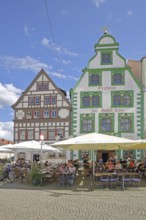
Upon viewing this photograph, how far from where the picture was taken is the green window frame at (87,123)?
34594mm

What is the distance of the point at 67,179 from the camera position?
17.4 m

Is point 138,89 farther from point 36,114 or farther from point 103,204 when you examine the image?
point 103,204

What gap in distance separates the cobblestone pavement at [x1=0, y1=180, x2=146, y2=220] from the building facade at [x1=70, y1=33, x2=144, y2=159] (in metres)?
18.5

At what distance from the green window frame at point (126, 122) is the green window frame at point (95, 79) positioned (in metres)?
3.95

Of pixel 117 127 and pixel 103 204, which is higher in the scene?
pixel 117 127

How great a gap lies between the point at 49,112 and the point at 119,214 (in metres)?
28.1

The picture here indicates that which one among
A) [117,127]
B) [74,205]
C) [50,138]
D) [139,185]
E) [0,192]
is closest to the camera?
[74,205]

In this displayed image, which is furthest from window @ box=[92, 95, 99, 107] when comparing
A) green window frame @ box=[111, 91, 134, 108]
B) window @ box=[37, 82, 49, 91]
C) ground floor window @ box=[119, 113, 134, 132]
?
window @ box=[37, 82, 49, 91]

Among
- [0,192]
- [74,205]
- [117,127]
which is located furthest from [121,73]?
[74,205]

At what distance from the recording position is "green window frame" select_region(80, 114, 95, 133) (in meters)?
34.6

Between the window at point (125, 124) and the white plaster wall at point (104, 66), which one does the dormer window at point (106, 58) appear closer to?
the white plaster wall at point (104, 66)

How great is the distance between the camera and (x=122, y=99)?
113ft

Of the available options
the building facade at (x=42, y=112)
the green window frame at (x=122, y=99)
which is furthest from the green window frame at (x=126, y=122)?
the building facade at (x=42, y=112)

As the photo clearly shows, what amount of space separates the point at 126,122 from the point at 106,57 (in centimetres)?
701
